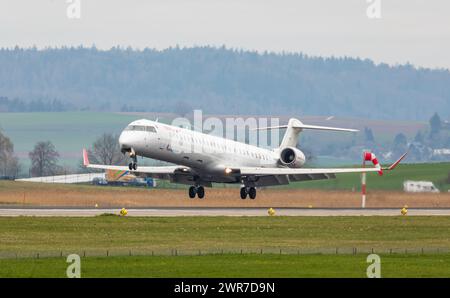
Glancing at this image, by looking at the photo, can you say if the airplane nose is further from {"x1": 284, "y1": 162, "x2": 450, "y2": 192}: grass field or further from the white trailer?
the white trailer

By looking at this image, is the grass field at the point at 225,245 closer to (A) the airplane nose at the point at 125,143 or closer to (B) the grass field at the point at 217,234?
(B) the grass field at the point at 217,234

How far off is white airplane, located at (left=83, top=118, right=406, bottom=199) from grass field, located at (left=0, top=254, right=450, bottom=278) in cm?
2375

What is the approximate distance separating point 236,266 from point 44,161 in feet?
335

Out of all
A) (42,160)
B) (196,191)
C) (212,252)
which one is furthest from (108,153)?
(212,252)

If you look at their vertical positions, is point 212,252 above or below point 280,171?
below

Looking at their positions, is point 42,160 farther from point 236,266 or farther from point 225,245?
point 236,266

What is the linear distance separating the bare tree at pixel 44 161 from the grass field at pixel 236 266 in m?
85.3

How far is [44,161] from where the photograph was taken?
435ft

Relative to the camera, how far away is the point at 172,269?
31.9m

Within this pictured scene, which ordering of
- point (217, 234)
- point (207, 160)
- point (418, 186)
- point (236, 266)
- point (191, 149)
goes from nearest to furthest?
point (236, 266), point (217, 234), point (191, 149), point (207, 160), point (418, 186)

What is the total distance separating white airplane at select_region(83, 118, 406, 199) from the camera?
5945 centimetres

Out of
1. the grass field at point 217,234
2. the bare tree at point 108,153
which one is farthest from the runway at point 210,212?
the bare tree at point 108,153

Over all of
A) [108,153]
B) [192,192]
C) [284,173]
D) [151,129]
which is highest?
[108,153]

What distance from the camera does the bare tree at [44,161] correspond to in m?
121
